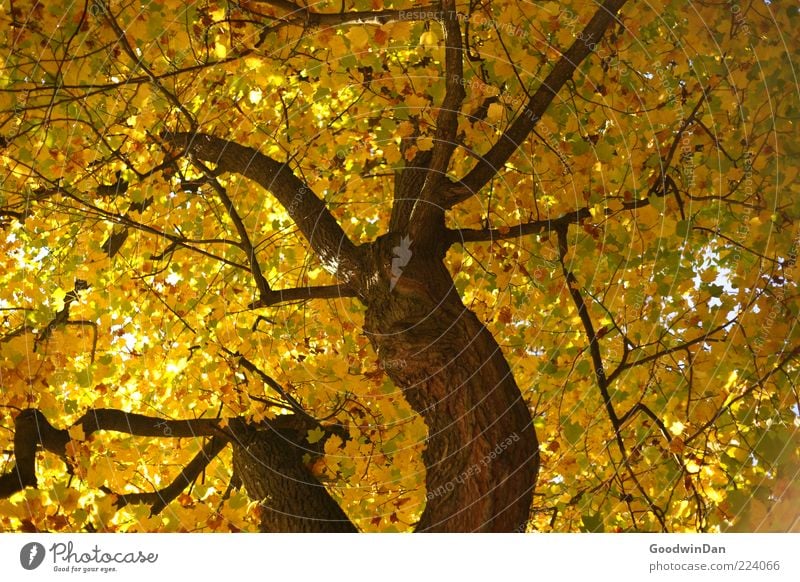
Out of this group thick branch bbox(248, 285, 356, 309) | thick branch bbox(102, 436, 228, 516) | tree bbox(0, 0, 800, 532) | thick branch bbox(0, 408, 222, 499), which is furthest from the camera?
thick branch bbox(102, 436, 228, 516)

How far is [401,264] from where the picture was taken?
15.9ft

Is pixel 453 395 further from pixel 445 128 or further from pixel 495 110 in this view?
pixel 495 110

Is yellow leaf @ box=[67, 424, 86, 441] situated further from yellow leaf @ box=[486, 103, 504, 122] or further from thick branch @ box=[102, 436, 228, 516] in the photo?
yellow leaf @ box=[486, 103, 504, 122]

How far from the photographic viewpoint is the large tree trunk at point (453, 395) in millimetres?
4543
